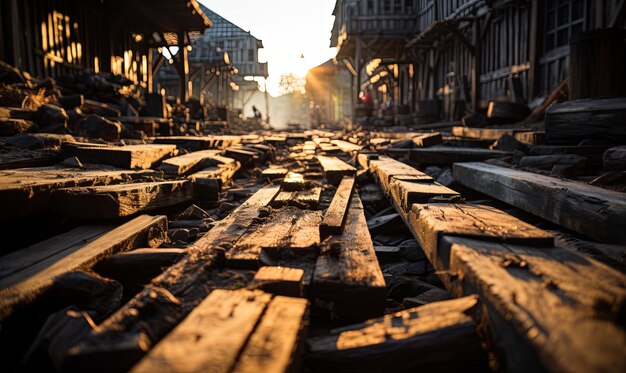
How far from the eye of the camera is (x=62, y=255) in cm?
164

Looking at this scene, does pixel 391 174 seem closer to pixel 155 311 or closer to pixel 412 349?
pixel 412 349

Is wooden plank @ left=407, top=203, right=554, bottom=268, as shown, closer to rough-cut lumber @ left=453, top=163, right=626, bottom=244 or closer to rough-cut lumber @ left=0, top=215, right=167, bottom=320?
rough-cut lumber @ left=453, top=163, right=626, bottom=244

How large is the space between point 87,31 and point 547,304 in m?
13.8

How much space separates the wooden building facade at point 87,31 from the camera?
28.9 ft

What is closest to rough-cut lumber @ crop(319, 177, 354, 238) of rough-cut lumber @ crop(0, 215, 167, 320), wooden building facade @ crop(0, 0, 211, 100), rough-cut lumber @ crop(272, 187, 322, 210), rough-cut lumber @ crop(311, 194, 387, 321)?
rough-cut lumber @ crop(272, 187, 322, 210)

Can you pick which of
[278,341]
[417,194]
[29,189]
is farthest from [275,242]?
[29,189]

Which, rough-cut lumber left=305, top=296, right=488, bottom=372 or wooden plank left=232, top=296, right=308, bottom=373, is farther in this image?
rough-cut lumber left=305, top=296, right=488, bottom=372

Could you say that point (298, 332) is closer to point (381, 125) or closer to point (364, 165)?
point (364, 165)

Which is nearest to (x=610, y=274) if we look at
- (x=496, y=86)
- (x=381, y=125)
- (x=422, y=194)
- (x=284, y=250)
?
(x=284, y=250)

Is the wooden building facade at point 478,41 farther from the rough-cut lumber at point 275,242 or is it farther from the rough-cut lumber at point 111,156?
the rough-cut lumber at point 111,156

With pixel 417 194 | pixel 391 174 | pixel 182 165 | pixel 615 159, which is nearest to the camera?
pixel 417 194

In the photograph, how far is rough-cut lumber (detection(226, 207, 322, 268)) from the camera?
5.39 feet

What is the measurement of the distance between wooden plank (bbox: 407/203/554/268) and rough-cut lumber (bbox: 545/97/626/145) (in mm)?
2578

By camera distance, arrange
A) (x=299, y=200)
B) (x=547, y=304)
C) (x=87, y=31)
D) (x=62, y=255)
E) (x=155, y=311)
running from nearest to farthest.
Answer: (x=547, y=304)
(x=155, y=311)
(x=62, y=255)
(x=299, y=200)
(x=87, y=31)
